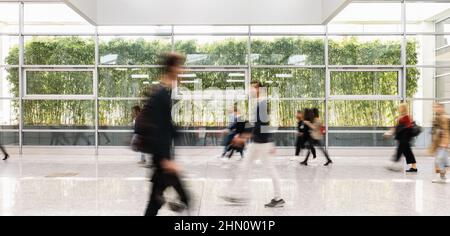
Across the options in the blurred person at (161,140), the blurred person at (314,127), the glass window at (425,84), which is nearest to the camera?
A: the blurred person at (161,140)

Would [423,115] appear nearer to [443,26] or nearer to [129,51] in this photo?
[443,26]

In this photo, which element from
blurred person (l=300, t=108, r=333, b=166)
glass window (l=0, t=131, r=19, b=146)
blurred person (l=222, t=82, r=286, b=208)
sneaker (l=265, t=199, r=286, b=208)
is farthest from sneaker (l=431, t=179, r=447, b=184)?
glass window (l=0, t=131, r=19, b=146)

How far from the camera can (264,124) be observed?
6664 mm

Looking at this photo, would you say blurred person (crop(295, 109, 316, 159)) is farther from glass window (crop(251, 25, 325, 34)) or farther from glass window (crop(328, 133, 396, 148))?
glass window (crop(251, 25, 325, 34))

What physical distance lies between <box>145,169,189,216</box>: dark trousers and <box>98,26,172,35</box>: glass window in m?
12.2

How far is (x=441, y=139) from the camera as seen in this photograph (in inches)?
355

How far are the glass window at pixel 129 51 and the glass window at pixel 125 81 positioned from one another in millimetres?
294

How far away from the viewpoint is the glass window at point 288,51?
52.3 ft

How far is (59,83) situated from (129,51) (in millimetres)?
2835

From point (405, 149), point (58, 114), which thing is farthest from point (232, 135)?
point (58, 114)

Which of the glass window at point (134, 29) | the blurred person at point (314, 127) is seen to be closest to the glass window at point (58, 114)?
the glass window at point (134, 29)

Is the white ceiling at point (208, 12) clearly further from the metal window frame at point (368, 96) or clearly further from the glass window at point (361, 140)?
the glass window at point (361, 140)

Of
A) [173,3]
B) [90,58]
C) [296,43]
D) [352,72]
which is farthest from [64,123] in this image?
[352,72]

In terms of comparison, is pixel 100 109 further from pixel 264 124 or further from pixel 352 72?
pixel 264 124
